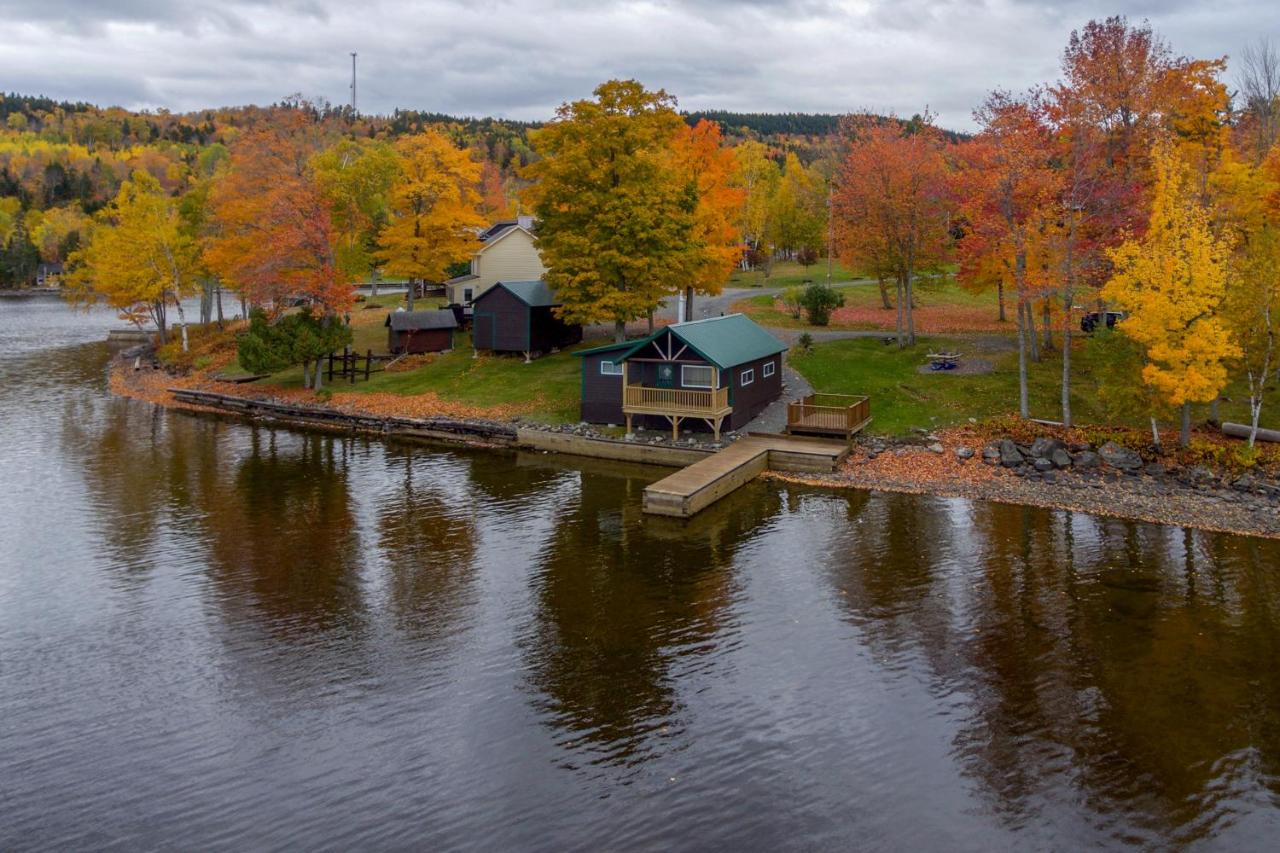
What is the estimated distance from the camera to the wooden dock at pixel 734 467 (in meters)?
29.8

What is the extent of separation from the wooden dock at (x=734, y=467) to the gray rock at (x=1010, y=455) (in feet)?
18.8

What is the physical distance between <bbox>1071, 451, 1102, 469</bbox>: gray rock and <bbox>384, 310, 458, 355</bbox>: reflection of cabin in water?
36.4 m

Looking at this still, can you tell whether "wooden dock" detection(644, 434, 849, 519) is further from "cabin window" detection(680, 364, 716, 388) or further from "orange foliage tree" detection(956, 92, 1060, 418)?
"orange foliage tree" detection(956, 92, 1060, 418)

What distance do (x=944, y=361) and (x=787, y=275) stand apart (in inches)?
1650

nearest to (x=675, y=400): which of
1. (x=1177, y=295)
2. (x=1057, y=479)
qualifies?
(x=1057, y=479)

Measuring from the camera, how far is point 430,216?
56625 millimetres

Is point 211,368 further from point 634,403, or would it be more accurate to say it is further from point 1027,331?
point 1027,331

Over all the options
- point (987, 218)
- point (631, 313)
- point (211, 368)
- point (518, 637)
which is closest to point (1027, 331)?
point (987, 218)

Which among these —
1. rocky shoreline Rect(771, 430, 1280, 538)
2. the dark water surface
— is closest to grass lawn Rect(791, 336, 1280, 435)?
rocky shoreline Rect(771, 430, 1280, 538)

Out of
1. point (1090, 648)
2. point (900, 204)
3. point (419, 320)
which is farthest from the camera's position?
point (419, 320)

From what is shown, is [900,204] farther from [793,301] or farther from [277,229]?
[277,229]

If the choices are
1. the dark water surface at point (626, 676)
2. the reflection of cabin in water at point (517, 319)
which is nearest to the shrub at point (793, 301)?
the reflection of cabin in water at point (517, 319)

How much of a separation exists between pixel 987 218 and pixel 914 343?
1182 centimetres

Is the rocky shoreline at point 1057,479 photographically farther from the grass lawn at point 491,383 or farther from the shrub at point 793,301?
the shrub at point 793,301
